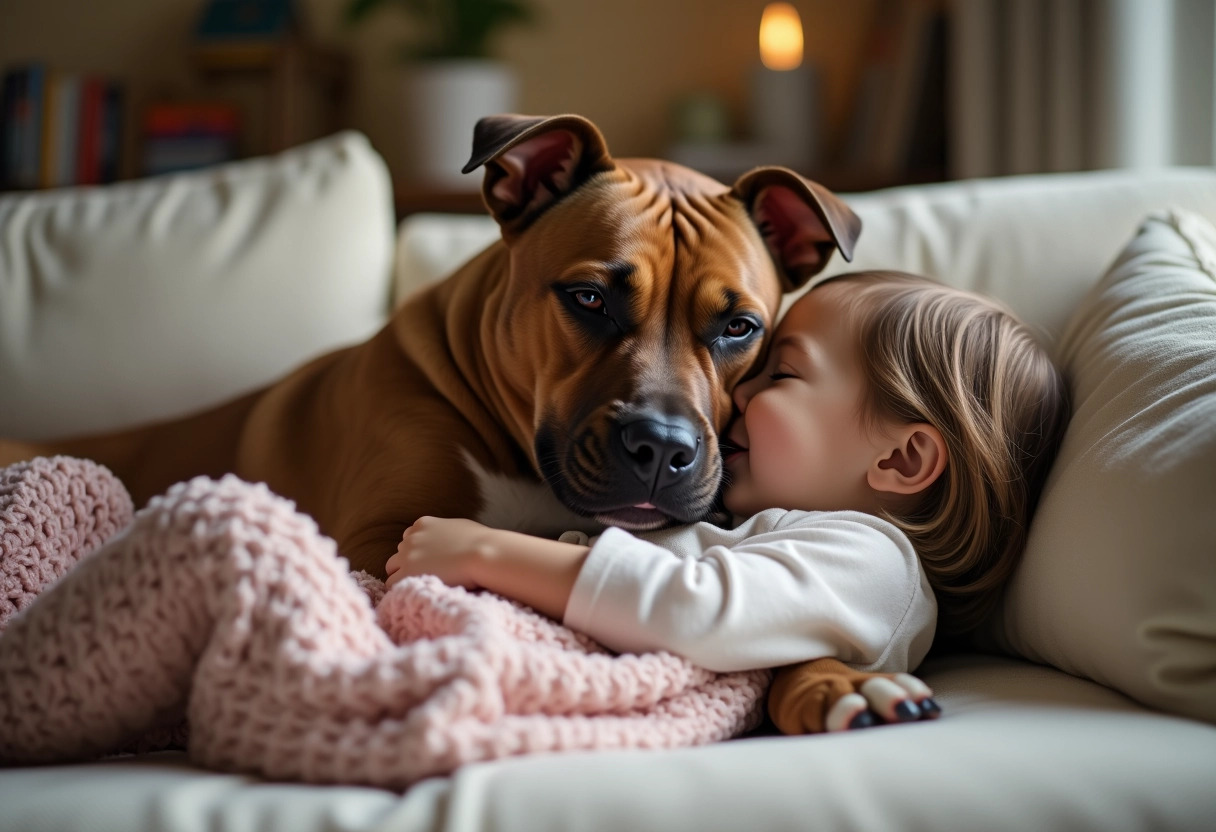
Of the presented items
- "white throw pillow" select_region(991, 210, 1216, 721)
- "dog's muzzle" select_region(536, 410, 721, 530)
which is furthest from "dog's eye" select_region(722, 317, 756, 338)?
"white throw pillow" select_region(991, 210, 1216, 721)

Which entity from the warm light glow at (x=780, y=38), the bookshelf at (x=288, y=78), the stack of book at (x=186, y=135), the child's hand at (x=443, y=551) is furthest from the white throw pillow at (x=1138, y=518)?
the stack of book at (x=186, y=135)

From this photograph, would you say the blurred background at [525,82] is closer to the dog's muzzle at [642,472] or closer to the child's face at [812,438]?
the child's face at [812,438]

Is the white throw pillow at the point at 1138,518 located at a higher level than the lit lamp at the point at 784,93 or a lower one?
lower

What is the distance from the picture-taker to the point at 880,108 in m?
3.74

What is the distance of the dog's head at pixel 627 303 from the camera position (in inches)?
55.9

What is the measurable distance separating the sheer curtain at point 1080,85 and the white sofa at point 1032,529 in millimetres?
701

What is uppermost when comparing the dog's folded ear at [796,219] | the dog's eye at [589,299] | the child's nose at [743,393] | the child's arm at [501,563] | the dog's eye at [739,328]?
the dog's folded ear at [796,219]

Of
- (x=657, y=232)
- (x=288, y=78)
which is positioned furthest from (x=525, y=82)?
(x=657, y=232)

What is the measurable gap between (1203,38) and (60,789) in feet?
9.38

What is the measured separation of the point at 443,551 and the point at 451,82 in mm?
2923

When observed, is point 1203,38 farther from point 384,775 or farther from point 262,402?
point 384,775

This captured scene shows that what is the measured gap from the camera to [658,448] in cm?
137

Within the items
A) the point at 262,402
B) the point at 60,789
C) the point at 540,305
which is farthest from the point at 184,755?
the point at 262,402

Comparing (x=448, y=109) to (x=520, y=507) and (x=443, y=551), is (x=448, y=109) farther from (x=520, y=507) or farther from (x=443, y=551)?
(x=443, y=551)
